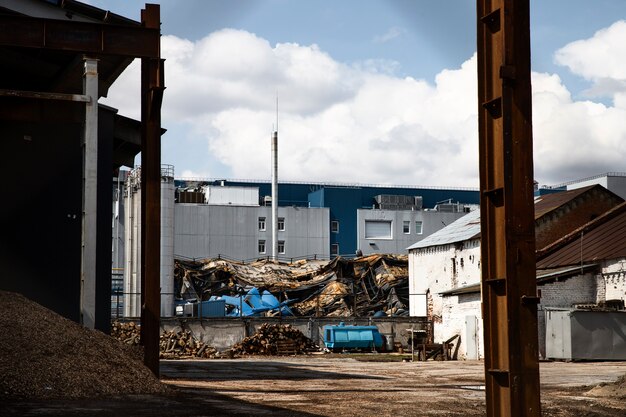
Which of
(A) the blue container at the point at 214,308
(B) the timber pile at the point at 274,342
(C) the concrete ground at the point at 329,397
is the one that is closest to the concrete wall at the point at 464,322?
(B) the timber pile at the point at 274,342

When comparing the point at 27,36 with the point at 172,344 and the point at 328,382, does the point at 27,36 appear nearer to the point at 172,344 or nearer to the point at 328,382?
the point at 328,382

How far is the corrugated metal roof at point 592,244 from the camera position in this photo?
133ft

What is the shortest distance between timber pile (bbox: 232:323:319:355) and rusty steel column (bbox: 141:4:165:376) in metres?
22.9

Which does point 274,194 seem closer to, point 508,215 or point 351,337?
point 351,337

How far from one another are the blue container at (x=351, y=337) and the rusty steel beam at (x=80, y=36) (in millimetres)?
27128

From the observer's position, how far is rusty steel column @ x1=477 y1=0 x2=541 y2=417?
1170cm

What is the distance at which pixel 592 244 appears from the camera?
42.5m

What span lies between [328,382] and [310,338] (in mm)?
25433

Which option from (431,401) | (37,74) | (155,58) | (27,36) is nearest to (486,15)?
(431,401)

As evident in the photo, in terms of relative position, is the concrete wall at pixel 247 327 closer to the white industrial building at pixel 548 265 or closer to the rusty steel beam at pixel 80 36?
the white industrial building at pixel 548 265

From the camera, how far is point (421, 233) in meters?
91.6

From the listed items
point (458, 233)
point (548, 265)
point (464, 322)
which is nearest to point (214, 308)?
point (464, 322)

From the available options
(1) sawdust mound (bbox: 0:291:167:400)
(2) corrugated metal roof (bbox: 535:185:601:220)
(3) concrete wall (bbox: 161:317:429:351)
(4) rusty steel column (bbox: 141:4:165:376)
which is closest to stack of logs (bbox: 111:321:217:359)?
(3) concrete wall (bbox: 161:317:429:351)

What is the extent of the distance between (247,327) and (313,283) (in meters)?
19.3
